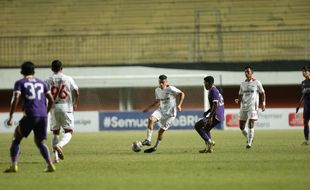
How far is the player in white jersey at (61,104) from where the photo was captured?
1469 cm

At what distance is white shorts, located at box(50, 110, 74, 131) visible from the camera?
49.2 feet

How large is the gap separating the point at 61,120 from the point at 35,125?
2.88m

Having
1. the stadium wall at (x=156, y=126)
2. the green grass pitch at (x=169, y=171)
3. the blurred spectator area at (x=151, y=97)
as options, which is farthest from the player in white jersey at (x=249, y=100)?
the blurred spectator area at (x=151, y=97)

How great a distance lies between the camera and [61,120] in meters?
15.1

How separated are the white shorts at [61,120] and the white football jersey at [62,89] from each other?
0.37 feet

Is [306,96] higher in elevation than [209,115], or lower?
higher

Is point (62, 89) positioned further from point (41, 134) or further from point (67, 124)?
point (41, 134)

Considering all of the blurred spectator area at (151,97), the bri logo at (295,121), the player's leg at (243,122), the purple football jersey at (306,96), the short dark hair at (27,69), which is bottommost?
the bri logo at (295,121)

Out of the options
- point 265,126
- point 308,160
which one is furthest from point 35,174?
point 265,126

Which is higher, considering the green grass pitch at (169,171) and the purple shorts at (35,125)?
the purple shorts at (35,125)

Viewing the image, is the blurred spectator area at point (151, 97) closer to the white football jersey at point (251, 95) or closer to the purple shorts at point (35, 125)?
the white football jersey at point (251, 95)

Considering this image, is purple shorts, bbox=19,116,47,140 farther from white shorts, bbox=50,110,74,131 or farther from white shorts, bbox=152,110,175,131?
white shorts, bbox=152,110,175,131

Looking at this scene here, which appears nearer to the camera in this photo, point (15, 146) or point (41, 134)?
point (41, 134)

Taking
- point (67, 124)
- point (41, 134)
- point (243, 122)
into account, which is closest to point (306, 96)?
point (243, 122)
